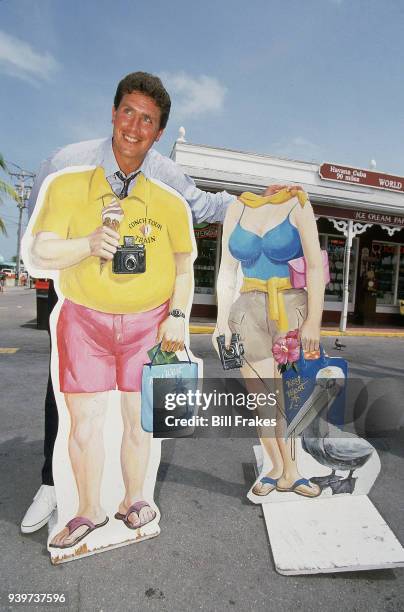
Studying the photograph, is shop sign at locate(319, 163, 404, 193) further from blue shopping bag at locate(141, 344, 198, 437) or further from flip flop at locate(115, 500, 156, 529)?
flip flop at locate(115, 500, 156, 529)

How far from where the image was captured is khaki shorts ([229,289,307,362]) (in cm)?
218

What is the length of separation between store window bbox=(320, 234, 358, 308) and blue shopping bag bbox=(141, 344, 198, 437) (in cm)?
1016

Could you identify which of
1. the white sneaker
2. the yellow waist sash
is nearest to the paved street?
the white sneaker

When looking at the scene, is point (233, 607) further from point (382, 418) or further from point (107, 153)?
point (382, 418)

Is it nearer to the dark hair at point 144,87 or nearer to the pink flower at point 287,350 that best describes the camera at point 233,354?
the pink flower at point 287,350

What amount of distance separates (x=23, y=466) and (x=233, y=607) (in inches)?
70.5

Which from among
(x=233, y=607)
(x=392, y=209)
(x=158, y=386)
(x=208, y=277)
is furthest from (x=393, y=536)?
(x=392, y=209)

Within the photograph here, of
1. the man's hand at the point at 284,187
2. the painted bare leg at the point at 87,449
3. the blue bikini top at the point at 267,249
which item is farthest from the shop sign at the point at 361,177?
the painted bare leg at the point at 87,449

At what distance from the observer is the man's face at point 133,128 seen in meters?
1.86

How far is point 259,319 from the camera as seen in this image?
221 centimetres

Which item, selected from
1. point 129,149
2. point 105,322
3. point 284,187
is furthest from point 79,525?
point 284,187

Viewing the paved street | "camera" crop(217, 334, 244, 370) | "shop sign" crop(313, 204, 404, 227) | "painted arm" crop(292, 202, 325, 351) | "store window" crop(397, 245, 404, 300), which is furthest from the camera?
"store window" crop(397, 245, 404, 300)

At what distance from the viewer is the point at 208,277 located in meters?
10.4

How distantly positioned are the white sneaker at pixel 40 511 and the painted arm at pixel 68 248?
1.26 meters
